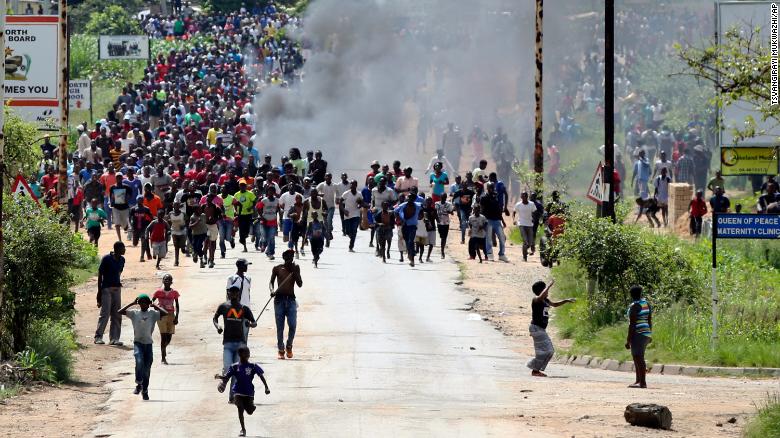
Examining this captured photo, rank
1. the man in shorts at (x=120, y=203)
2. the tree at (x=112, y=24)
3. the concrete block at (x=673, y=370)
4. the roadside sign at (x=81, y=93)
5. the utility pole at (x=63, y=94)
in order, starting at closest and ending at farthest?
the concrete block at (x=673, y=370)
the utility pole at (x=63, y=94)
the man in shorts at (x=120, y=203)
the roadside sign at (x=81, y=93)
the tree at (x=112, y=24)

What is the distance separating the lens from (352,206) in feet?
105

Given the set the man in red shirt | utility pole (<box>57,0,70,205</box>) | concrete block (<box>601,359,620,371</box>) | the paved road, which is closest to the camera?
the paved road

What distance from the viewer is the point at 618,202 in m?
26.7

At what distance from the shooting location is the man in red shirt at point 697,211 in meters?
35.7

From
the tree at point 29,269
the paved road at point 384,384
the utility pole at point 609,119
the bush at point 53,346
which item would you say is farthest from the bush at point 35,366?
the utility pole at point 609,119

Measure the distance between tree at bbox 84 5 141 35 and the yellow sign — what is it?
41321 millimetres

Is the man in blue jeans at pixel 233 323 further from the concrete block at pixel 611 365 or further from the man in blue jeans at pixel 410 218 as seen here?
the man in blue jeans at pixel 410 218

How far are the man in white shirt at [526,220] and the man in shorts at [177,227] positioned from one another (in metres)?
6.48

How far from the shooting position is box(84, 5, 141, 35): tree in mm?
73438

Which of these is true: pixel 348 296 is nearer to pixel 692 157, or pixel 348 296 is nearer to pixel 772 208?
pixel 772 208

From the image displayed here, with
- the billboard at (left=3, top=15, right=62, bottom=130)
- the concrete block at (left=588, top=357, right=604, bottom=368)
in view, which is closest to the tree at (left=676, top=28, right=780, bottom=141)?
the concrete block at (left=588, top=357, right=604, bottom=368)

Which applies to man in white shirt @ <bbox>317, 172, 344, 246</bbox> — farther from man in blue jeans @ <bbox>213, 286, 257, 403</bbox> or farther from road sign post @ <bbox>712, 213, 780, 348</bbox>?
man in blue jeans @ <bbox>213, 286, 257, 403</bbox>

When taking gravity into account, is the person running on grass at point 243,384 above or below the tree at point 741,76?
below

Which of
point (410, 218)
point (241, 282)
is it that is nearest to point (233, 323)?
point (241, 282)
